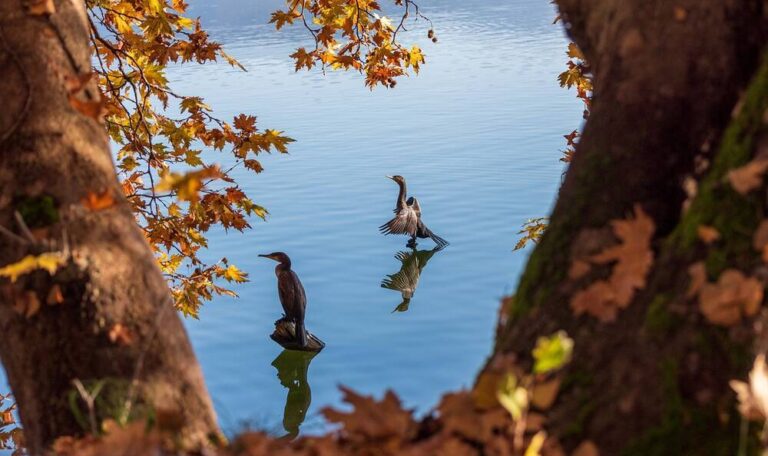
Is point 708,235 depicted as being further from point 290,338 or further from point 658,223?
point 290,338

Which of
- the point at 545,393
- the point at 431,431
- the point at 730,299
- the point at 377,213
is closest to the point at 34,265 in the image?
the point at 431,431

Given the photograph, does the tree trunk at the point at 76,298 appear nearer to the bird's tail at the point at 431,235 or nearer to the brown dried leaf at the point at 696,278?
the brown dried leaf at the point at 696,278

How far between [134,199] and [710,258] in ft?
22.0

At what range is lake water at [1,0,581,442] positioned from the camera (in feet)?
44.0

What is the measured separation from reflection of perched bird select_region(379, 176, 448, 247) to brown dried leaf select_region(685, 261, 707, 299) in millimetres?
16096

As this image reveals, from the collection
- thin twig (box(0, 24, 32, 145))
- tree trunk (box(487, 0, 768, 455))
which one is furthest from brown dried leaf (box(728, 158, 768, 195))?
thin twig (box(0, 24, 32, 145))

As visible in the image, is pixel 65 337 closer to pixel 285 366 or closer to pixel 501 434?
pixel 501 434

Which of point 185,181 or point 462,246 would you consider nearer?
point 185,181

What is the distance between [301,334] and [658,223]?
37.2 feet

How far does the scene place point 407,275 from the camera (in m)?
17.9

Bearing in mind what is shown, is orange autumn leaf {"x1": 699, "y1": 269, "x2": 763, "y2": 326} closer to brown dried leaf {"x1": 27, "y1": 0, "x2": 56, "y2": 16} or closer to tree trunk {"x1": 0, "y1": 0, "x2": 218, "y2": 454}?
tree trunk {"x1": 0, "y1": 0, "x2": 218, "y2": 454}

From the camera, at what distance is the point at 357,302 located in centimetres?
1585

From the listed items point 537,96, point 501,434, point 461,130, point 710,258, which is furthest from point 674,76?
point 537,96

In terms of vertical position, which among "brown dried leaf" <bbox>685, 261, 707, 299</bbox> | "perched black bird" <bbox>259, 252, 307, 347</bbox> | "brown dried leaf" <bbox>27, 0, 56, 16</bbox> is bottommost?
"brown dried leaf" <bbox>685, 261, 707, 299</bbox>
